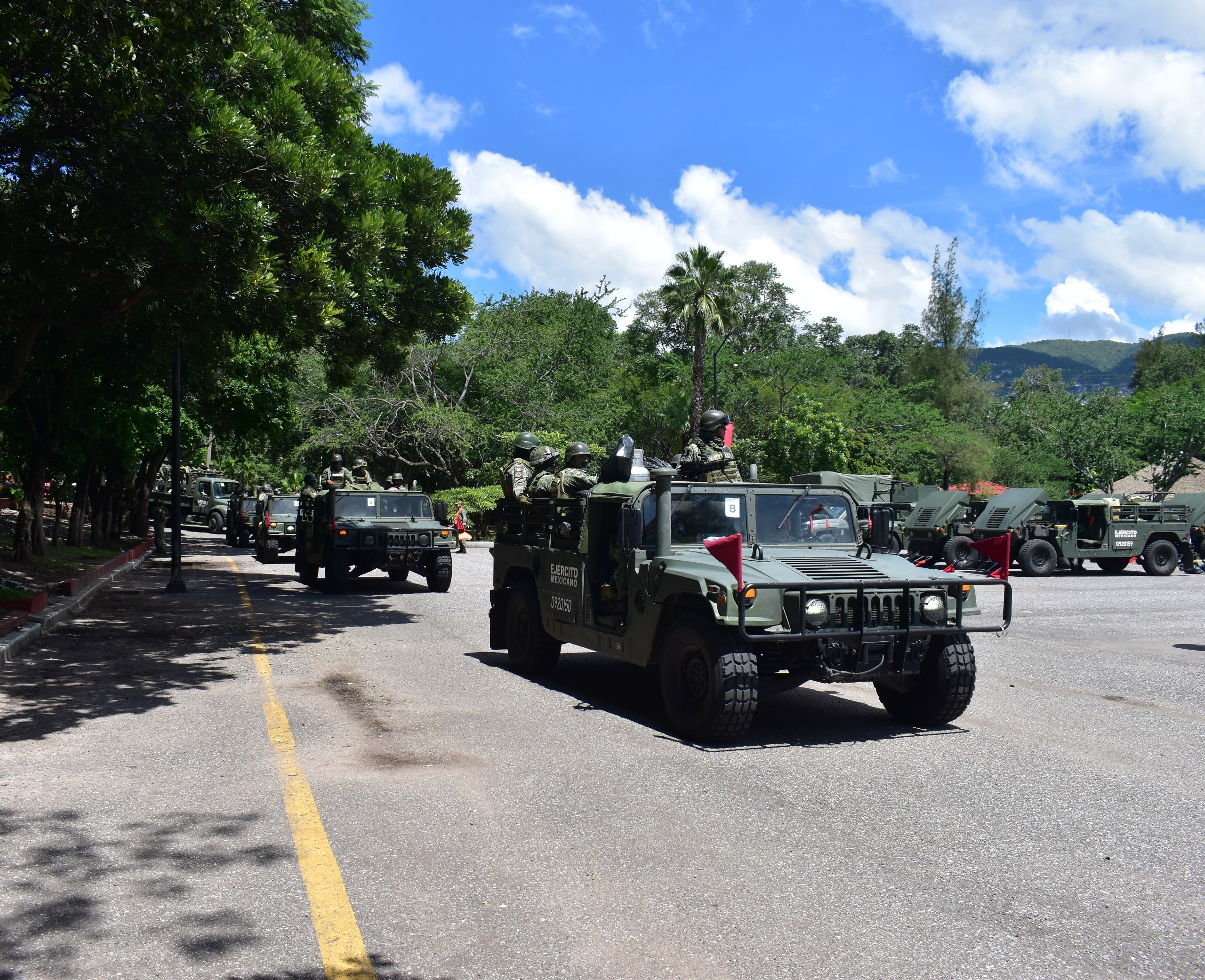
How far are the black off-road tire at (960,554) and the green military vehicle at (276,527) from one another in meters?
15.3

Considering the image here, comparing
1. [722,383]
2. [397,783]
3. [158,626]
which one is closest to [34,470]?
[158,626]

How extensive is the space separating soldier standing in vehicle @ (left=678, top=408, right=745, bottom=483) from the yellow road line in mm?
3799

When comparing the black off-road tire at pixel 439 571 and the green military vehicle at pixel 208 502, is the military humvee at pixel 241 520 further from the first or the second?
the black off-road tire at pixel 439 571

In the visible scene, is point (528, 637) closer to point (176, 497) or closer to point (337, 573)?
point (337, 573)

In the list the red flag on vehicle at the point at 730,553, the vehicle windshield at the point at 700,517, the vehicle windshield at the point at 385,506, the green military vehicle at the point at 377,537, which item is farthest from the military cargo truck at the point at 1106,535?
the red flag on vehicle at the point at 730,553

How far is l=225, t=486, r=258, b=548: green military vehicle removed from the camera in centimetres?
3334

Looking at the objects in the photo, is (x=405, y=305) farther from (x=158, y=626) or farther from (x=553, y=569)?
(x=553, y=569)

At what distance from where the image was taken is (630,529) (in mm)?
7875

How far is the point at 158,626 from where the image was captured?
42.9 ft

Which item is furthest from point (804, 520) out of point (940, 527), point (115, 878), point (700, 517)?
point (940, 527)

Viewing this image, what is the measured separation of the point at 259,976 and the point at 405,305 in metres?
11.6

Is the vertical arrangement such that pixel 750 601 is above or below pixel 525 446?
below

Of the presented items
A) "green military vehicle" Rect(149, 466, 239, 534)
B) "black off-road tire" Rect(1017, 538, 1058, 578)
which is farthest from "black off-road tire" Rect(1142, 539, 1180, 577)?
"green military vehicle" Rect(149, 466, 239, 534)

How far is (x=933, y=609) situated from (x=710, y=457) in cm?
244
